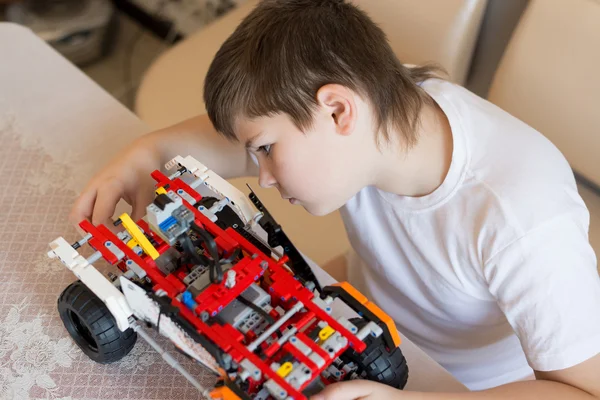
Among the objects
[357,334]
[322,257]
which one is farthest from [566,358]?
[322,257]

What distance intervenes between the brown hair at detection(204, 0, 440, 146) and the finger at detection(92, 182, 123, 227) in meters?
0.21

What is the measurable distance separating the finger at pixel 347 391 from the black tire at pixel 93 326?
0.26 meters

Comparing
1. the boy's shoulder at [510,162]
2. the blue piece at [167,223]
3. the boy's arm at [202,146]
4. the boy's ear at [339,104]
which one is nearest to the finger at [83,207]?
the boy's arm at [202,146]

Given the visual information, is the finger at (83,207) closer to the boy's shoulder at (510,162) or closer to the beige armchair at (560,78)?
the boy's shoulder at (510,162)

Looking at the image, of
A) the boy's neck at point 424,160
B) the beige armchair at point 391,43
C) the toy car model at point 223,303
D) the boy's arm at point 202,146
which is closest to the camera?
the toy car model at point 223,303

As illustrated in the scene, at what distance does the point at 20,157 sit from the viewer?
3.32ft

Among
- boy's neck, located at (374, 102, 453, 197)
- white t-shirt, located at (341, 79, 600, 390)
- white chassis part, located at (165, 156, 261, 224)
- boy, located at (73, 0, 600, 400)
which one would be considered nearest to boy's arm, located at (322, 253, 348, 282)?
white t-shirt, located at (341, 79, 600, 390)

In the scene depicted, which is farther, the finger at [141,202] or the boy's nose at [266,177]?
the finger at [141,202]

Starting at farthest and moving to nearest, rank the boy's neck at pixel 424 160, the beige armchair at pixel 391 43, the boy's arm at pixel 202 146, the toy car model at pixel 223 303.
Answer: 1. the beige armchair at pixel 391 43
2. the boy's arm at pixel 202 146
3. the boy's neck at pixel 424 160
4. the toy car model at pixel 223 303

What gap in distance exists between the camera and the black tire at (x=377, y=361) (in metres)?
0.66

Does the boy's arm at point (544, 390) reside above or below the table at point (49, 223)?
above

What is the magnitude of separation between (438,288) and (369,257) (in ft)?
0.47

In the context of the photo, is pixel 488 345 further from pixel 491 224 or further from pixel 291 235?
pixel 291 235

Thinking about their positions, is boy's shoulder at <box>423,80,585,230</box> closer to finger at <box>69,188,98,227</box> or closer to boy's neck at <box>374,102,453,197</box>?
boy's neck at <box>374,102,453,197</box>
